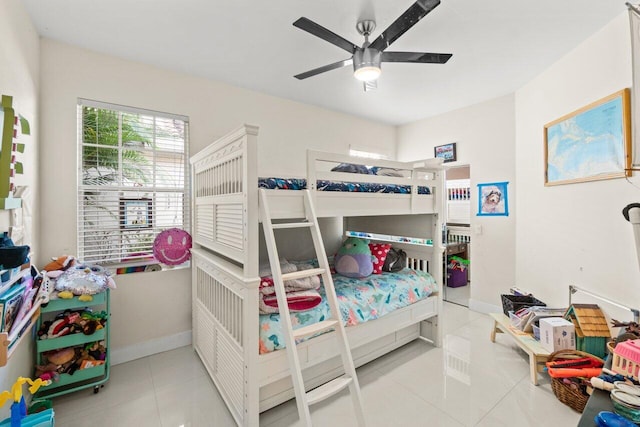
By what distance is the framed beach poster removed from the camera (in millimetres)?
2033

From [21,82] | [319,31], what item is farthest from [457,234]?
[21,82]

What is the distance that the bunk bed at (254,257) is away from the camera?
163cm

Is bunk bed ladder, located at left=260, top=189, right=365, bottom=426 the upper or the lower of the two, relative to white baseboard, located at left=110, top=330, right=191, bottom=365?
upper

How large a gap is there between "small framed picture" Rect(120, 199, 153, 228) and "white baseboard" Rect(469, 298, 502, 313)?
13.2 ft

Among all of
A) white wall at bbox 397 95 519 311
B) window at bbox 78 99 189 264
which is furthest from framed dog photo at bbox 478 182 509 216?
window at bbox 78 99 189 264

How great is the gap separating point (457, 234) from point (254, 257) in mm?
4313

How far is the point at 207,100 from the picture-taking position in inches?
116

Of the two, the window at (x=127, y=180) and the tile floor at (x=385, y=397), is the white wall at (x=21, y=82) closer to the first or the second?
the window at (x=127, y=180)

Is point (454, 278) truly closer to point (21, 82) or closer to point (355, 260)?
point (355, 260)

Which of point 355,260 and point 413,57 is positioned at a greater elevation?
point 413,57

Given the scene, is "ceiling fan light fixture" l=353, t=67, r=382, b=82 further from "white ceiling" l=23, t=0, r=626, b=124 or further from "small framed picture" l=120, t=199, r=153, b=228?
"small framed picture" l=120, t=199, r=153, b=228

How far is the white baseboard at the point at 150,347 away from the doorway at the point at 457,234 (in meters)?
3.91

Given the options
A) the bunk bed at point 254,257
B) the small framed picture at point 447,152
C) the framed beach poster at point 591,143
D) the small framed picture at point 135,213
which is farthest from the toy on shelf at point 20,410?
the small framed picture at point 447,152

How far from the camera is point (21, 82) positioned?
1.78 meters
